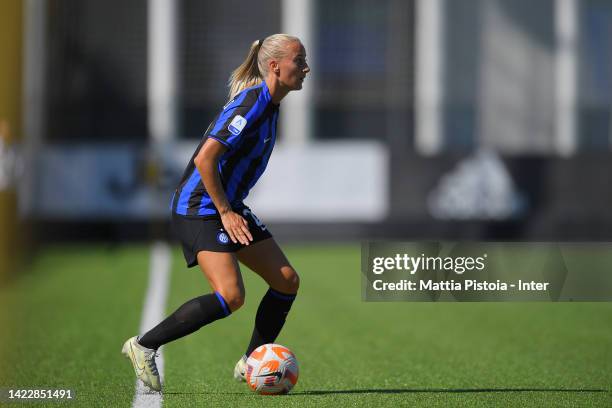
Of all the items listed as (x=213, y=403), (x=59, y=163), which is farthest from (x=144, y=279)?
(x=213, y=403)

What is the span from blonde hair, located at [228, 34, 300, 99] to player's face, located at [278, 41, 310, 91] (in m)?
0.03

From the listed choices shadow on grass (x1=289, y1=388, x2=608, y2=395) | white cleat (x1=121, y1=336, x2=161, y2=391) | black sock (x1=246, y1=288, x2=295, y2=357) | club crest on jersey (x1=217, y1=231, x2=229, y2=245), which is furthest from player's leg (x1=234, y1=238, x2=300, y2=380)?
white cleat (x1=121, y1=336, x2=161, y2=391)

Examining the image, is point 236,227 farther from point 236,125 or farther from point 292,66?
point 292,66

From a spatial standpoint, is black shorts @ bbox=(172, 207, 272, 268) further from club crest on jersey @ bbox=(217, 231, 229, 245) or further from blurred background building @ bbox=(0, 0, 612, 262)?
blurred background building @ bbox=(0, 0, 612, 262)

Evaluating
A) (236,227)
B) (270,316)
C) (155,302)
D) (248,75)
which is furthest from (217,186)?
(155,302)

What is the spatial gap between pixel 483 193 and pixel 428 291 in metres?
13.4

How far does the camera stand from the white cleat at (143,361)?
5.93 meters

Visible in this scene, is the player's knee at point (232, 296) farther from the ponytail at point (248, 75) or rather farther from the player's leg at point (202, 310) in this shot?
the ponytail at point (248, 75)

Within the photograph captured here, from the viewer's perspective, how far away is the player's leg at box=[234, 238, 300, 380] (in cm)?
601

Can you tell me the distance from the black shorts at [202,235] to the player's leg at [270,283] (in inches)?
3.9

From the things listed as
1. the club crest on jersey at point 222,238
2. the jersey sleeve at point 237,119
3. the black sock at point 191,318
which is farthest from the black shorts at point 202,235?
the jersey sleeve at point 237,119

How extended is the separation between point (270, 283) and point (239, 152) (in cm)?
76

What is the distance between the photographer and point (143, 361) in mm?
5930

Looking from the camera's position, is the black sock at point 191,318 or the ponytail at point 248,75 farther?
the ponytail at point 248,75
